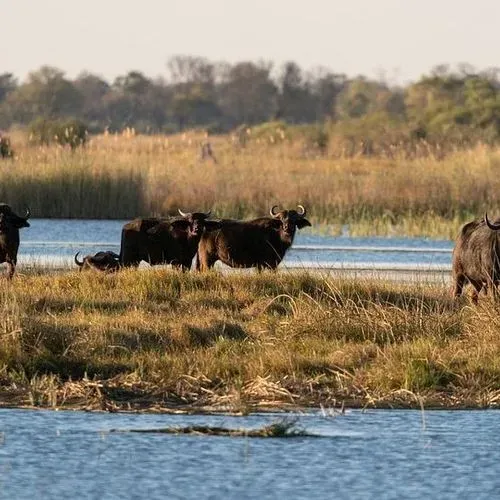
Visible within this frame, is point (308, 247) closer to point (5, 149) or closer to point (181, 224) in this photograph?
point (181, 224)

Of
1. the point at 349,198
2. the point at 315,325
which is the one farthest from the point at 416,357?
the point at 349,198

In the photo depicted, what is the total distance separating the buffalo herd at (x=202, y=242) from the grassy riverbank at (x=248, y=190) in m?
10.0

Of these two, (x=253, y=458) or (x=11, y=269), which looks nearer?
(x=253, y=458)

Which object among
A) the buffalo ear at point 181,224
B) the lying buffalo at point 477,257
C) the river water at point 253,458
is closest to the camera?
the river water at point 253,458

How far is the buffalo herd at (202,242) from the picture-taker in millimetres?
18859

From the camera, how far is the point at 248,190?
103ft

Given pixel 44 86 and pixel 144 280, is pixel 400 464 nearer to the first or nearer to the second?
pixel 144 280

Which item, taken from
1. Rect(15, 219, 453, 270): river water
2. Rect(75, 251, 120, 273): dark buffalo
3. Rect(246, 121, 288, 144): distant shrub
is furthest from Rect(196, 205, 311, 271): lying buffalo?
Rect(246, 121, 288, 144): distant shrub

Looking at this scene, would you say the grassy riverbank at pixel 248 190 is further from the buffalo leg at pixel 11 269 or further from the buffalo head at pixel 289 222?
the buffalo leg at pixel 11 269

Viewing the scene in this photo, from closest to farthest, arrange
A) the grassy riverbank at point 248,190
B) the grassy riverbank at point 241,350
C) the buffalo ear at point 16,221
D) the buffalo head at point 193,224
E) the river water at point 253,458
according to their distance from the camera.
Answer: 1. the river water at point 253,458
2. the grassy riverbank at point 241,350
3. the buffalo ear at point 16,221
4. the buffalo head at point 193,224
5. the grassy riverbank at point 248,190

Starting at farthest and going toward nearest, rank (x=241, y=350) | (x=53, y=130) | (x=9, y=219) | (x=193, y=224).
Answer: (x=53, y=130), (x=193, y=224), (x=9, y=219), (x=241, y=350)

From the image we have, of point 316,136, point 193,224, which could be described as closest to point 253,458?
point 193,224

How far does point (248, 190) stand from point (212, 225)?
1227 cm

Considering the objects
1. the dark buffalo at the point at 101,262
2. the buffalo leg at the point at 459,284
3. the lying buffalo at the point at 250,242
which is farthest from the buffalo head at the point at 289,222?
the buffalo leg at the point at 459,284
